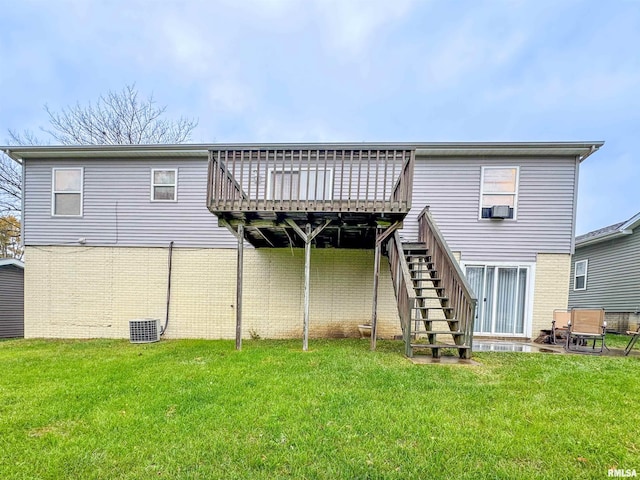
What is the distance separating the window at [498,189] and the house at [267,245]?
1.0 inches

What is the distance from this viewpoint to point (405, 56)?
60.0 ft

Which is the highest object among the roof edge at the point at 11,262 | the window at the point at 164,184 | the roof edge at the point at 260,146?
the roof edge at the point at 260,146

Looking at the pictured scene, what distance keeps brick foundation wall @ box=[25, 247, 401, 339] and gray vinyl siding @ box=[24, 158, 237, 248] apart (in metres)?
0.33

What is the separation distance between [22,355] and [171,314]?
2.88 meters

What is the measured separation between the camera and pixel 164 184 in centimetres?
829

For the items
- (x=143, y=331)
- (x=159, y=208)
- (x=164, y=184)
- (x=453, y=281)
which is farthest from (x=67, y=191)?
(x=453, y=281)

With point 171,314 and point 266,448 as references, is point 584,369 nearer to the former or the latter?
point 266,448

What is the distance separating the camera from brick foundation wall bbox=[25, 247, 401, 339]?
8031 millimetres

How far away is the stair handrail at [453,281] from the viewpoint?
5090 millimetres

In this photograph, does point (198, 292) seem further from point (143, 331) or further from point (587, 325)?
point (587, 325)

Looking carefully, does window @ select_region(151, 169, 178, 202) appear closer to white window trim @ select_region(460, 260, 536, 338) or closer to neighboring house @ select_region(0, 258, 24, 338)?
neighboring house @ select_region(0, 258, 24, 338)

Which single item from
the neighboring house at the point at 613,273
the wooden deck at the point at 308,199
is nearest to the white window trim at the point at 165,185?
the wooden deck at the point at 308,199

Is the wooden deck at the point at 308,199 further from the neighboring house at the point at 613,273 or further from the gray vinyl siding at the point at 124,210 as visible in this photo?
the neighboring house at the point at 613,273

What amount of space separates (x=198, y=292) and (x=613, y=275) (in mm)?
14150
